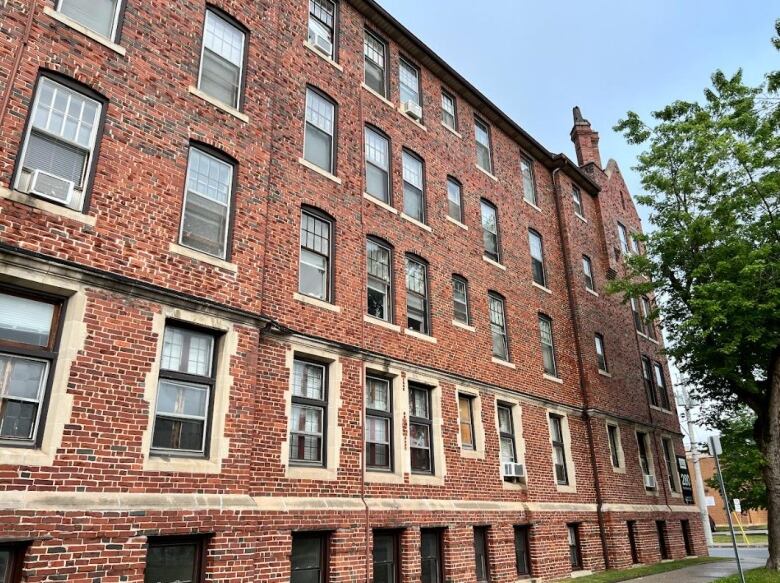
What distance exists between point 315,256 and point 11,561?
7.18m

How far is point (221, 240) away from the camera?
9930 millimetres

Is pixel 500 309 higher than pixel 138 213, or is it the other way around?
pixel 500 309

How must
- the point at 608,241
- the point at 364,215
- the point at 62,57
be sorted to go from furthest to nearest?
1. the point at 608,241
2. the point at 364,215
3. the point at 62,57

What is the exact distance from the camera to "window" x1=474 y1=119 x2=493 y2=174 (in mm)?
18891

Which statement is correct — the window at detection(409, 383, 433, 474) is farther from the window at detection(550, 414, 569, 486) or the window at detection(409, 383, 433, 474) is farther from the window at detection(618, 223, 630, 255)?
the window at detection(618, 223, 630, 255)

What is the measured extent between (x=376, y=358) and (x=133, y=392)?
17.8 feet

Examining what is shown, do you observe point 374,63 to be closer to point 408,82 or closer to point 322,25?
point 408,82

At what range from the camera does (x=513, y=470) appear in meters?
14.8

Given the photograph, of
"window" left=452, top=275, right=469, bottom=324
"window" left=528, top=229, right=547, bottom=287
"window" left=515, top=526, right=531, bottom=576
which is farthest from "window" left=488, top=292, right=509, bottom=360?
"window" left=515, top=526, right=531, bottom=576

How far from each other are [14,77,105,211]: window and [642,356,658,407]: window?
2177 cm

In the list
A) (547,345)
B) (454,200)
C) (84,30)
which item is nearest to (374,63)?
(454,200)

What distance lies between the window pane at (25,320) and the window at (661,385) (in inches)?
950

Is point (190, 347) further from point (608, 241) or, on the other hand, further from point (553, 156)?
point (608, 241)

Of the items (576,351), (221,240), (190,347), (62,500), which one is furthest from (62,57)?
(576,351)
